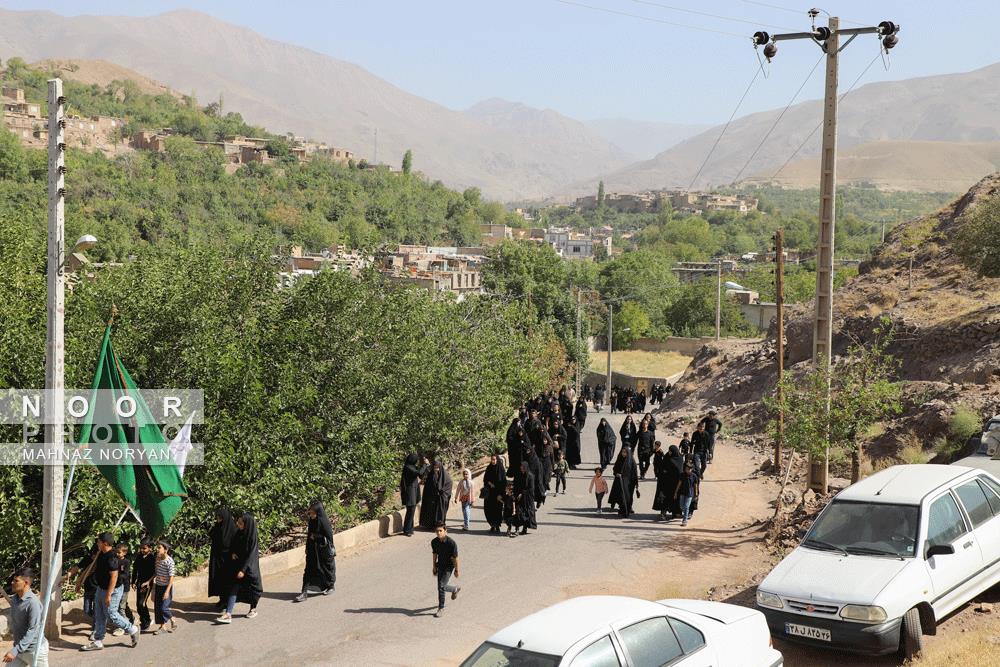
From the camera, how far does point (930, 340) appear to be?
27.4 metres

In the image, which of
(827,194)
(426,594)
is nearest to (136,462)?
(426,594)

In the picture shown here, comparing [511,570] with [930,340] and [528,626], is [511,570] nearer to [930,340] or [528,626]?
[528,626]

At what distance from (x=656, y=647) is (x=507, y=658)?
1.07 m

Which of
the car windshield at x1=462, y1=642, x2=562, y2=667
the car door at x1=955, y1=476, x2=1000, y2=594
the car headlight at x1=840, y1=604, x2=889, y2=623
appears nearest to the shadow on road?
the car windshield at x1=462, y1=642, x2=562, y2=667

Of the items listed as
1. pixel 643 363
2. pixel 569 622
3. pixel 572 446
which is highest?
pixel 569 622

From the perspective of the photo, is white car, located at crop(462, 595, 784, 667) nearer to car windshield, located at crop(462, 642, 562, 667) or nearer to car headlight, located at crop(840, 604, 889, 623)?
car windshield, located at crop(462, 642, 562, 667)

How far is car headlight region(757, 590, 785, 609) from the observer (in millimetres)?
9289

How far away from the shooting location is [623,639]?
6949 millimetres

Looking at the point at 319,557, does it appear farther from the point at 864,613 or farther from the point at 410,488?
the point at 864,613

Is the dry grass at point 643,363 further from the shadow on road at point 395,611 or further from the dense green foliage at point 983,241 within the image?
the shadow on road at point 395,611

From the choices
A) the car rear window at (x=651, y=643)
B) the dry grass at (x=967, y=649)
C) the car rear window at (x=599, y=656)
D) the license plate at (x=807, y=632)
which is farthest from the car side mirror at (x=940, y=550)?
the car rear window at (x=599, y=656)

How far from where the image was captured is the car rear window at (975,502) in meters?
10.3

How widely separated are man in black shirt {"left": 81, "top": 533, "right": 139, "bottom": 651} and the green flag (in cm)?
70

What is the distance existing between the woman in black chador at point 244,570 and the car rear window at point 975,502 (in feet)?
23.9
